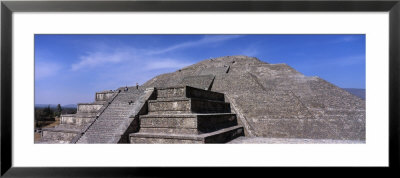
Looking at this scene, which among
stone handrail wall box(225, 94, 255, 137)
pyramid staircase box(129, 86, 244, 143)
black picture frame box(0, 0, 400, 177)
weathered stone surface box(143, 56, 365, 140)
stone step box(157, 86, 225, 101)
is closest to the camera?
black picture frame box(0, 0, 400, 177)

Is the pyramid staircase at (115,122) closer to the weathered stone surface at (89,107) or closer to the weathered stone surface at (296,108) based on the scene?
the weathered stone surface at (89,107)

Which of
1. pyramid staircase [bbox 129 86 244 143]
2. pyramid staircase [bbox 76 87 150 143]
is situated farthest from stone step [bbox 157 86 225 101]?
pyramid staircase [bbox 76 87 150 143]

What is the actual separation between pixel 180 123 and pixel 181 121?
0.07m

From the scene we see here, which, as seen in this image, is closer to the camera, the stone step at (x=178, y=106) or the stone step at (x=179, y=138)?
the stone step at (x=179, y=138)

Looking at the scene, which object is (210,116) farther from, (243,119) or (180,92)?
(243,119)

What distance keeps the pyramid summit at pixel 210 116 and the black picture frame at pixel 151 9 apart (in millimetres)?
1536

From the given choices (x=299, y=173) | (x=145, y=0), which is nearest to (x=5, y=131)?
(x=145, y=0)

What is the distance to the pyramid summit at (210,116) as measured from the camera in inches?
299

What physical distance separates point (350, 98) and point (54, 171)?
12.4 meters

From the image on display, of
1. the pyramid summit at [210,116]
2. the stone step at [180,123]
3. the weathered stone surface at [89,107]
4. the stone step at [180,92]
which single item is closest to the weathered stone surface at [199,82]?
the pyramid summit at [210,116]

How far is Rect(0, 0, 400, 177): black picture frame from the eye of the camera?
195 inches

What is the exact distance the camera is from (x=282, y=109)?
10547 mm

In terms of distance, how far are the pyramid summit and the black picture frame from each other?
1.54m

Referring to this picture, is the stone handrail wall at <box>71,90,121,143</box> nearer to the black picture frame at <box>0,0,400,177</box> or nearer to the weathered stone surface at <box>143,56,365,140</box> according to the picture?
the black picture frame at <box>0,0,400,177</box>
